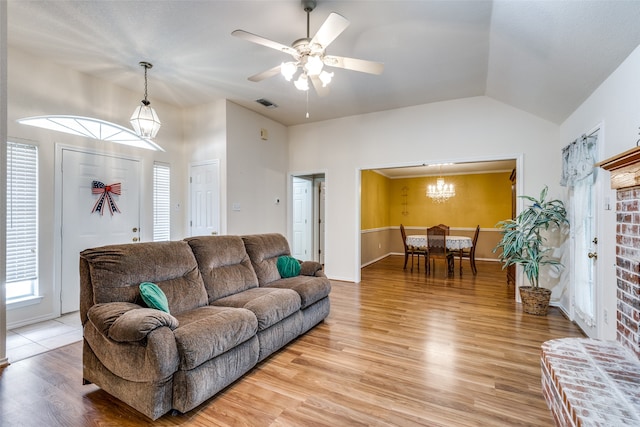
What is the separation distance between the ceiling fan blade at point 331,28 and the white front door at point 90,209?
347 cm

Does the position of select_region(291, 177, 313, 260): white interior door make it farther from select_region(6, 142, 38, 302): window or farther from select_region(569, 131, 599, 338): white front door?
select_region(569, 131, 599, 338): white front door

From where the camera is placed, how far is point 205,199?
16.0 feet

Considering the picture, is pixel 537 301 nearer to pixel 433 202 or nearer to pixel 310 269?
pixel 310 269

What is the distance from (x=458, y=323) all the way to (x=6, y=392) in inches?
160

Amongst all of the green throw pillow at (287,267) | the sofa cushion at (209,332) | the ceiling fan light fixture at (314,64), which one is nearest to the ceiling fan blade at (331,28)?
the ceiling fan light fixture at (314,64)

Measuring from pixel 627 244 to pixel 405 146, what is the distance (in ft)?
11.1

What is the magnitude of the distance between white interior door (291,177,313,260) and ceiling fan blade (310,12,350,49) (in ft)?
16.0

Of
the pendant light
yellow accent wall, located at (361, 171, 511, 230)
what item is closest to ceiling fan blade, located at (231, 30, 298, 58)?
the pendant light

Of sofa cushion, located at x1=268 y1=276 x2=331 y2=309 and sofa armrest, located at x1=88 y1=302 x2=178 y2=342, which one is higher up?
sofa armrest, located at x1=88 y1=302 x2=178 y2=342

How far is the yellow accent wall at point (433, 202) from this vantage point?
7941mm

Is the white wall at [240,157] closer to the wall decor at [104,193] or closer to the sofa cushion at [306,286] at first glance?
the wall decor at [104,193]

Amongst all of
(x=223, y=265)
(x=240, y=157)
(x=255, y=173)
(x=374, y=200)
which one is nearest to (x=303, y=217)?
(x=374, y=200)

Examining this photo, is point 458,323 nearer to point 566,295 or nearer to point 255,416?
point 566,295

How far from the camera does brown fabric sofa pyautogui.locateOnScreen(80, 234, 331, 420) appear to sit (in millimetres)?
1730
